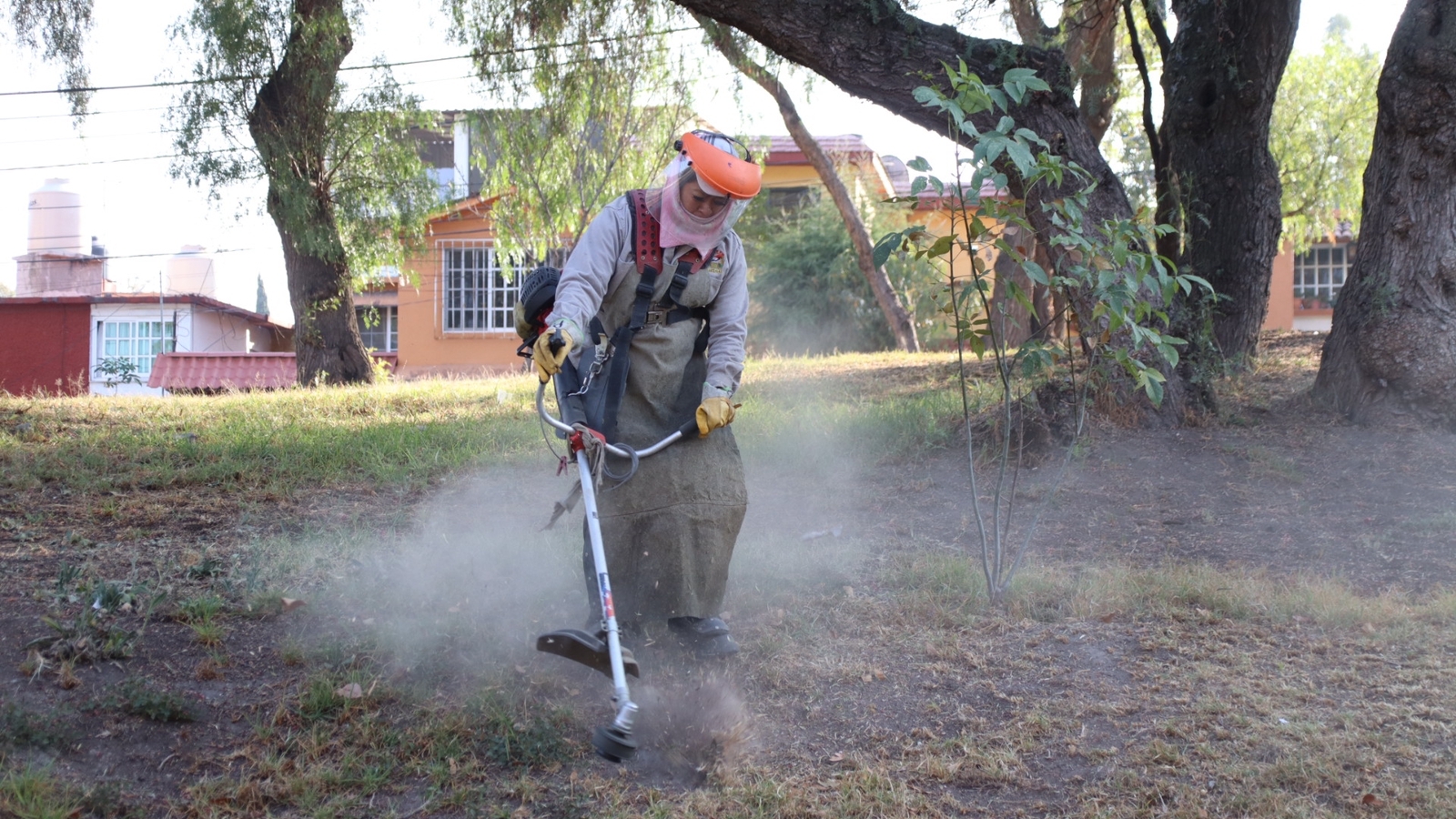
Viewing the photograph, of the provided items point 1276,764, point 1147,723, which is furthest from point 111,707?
point 1276,764

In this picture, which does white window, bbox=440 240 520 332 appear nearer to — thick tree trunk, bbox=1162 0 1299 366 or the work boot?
thick tree trunk, bbox=1162 0 1299 366

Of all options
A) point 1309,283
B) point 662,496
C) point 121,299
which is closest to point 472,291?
point 121,299

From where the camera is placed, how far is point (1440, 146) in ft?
22.1

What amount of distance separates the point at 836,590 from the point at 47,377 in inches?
1062

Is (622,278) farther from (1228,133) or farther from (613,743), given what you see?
(1228,133)

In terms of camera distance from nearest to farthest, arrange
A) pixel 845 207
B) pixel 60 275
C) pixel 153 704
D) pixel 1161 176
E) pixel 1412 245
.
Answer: pixel 153 704 < pixel 1412 245 < pixel 1161 176 < pixel 845 207 < pixel 60 275

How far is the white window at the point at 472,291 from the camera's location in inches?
890

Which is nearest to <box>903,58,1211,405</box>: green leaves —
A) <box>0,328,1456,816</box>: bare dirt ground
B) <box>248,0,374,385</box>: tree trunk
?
<box>0,328,1456,816</box>: bare dirt ground

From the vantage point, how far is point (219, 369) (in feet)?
67.3

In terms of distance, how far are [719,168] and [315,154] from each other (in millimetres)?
9838

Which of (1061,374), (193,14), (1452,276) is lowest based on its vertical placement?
(1061,374)

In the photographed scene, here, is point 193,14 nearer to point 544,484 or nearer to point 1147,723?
point 544,484

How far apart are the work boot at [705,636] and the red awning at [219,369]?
17139 millimetres

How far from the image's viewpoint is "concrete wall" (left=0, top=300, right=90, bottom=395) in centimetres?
2581
